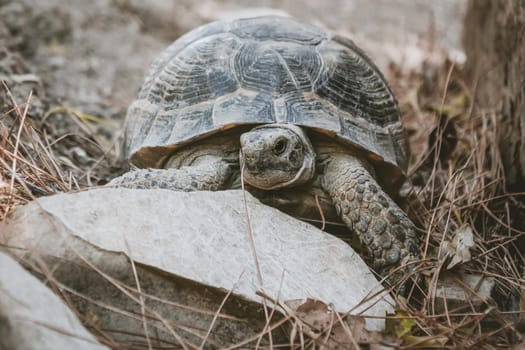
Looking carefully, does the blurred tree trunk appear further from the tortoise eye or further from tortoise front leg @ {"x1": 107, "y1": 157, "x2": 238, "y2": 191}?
tortoise front leg @ {"x1": 107, "y1": 157, "x2": 238, "y2": 191}

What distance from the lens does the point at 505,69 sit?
3.92m

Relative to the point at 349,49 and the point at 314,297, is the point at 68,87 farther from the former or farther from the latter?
the point at 314,297

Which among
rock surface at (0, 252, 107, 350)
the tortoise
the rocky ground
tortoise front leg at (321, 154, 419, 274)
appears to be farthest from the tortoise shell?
rock surface at (0, 252, 107, 350)

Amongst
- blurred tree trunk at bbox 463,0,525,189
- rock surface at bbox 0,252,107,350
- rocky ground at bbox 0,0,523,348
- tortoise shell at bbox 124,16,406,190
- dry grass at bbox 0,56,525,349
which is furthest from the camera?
blurred tree trunk at bbox 463,0,525,189

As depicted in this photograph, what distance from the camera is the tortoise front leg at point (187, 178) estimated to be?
2.66 m

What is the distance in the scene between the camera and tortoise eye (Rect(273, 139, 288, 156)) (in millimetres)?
2729

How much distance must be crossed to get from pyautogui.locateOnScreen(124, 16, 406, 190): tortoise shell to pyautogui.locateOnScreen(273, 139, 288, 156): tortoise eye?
0.15m

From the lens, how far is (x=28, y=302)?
5.62 ft

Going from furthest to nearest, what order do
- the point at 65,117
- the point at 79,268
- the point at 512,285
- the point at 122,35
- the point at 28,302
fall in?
the point at 122,35 → the point at 65,117 → the point at 512,285 → the point at 79,268 → the point at 28,302

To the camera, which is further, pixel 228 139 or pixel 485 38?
pixel 485 38

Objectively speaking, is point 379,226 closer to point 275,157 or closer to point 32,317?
point 275,157

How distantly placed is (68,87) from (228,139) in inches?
104

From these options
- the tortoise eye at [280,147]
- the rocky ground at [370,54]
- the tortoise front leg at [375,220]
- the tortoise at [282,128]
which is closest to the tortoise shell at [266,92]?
the tortoise at [282,128]

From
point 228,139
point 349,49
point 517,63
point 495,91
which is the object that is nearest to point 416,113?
point 495,91
